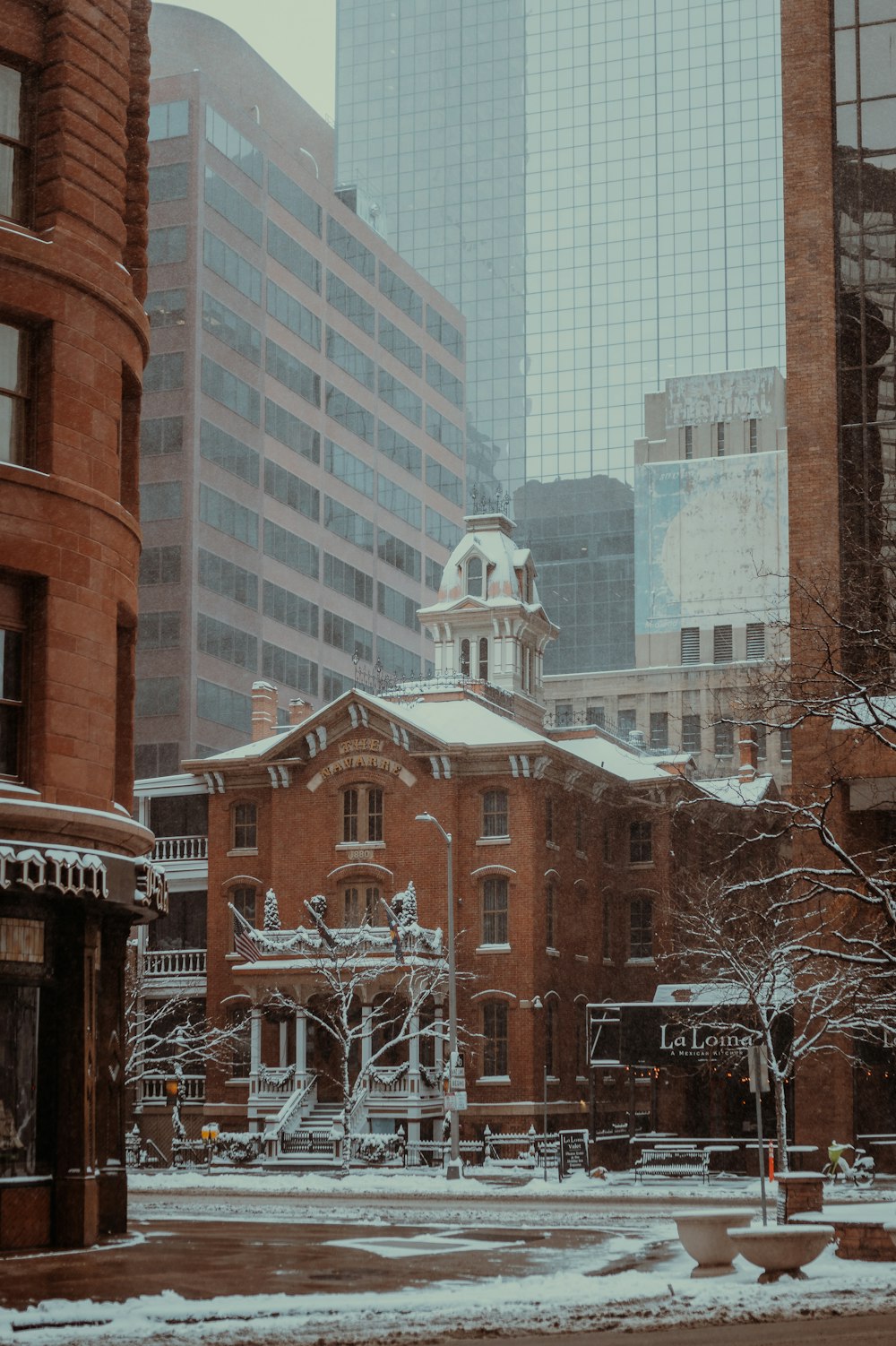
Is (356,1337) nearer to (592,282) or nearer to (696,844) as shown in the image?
(696,844)

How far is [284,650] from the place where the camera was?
95.9 meters

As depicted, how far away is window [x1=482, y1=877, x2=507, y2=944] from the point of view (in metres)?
61.3

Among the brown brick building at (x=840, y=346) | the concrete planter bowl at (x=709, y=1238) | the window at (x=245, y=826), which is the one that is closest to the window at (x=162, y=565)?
the window at (x=245, y=826)

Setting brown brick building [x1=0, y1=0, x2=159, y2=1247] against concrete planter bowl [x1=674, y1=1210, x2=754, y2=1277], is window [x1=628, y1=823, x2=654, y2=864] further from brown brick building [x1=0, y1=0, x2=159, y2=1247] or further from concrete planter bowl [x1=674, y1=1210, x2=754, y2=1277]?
concrete planter bowl [x1=674, y1=1210, x2=754, y2=1277]

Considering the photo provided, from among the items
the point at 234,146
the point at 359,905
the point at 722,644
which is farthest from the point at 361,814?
the point at 722,644

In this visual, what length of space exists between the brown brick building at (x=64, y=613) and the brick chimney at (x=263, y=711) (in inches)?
1713

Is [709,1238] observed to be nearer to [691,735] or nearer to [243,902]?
[243,902]

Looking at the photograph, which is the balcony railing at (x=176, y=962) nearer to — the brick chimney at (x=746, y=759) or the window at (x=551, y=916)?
the window at (x=551, y=916)

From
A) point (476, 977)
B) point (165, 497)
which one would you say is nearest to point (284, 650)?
point (165, 497)

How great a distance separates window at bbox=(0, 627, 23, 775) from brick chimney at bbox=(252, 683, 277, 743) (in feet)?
150

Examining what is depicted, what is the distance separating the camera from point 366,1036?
56.3m

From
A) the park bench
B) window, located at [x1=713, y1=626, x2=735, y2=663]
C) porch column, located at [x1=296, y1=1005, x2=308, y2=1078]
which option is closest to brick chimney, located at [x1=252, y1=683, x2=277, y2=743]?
porch column, located at [x1=296, y1=1005, x2=308, y2=1078]

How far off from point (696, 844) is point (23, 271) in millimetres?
47286

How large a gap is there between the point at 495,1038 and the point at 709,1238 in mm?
38044
